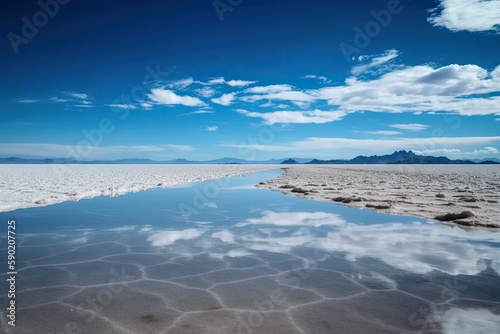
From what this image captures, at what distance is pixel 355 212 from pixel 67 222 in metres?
8.14

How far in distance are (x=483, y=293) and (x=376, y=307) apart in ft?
4.77

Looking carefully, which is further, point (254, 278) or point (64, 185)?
point (64, 185)

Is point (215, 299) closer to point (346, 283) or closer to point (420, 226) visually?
point (346, 283)

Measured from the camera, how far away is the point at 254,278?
4.36 metres

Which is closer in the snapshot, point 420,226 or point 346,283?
point 346,283

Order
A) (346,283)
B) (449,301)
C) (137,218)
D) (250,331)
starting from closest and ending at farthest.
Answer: (250,331) < (449,301) < (346,283) < (137,218)

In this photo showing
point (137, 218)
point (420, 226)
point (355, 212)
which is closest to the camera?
point (420, 226)

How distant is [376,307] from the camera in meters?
3.43

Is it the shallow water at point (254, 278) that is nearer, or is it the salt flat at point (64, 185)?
the shallow water at point (254, 278)

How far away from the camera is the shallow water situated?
312cm

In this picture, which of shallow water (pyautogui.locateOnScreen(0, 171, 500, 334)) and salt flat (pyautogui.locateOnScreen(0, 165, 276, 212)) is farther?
salt flat (pyautogui.locateOnScreen(0, 165, 276, 212))

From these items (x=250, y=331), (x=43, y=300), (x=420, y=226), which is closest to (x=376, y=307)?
(x=250, y=331)

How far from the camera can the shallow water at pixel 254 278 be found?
123 inches

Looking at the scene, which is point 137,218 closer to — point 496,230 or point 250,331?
point 250,331
